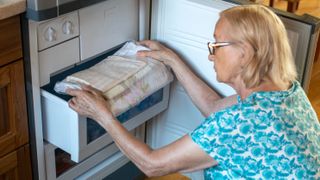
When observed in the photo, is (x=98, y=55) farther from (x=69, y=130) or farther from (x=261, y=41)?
(x=261, y=41)

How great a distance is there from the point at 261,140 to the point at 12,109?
71cm

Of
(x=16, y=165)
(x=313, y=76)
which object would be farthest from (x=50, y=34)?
(x=313, y=76)

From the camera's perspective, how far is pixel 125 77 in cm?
169

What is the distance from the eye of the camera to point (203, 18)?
1827 millimetres

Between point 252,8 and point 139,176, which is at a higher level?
point 252,8

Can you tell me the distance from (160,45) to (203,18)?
18cm

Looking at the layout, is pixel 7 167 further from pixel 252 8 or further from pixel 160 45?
pixel 252 8

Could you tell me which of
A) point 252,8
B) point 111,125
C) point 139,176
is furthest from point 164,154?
point 139,176

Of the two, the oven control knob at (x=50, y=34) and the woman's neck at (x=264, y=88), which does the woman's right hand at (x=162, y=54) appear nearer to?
the oven control knob at (x=50, y=34)

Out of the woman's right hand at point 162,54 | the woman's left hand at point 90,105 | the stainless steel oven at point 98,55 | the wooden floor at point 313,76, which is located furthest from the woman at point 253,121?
the wooden floor at point 313,76

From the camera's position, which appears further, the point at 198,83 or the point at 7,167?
the point at 198,83

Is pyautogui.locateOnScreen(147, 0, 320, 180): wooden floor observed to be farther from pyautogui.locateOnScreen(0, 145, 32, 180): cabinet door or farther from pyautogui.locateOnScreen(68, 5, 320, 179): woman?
pyautogui.locateOnScreen(68, 5, 320, 179): woman

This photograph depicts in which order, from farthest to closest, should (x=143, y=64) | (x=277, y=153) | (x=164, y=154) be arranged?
(x=143, y=64)
(x=164, y=154)
(x=277, y=153)

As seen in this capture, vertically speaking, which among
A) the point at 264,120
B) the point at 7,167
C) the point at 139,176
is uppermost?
the point at 264,120
